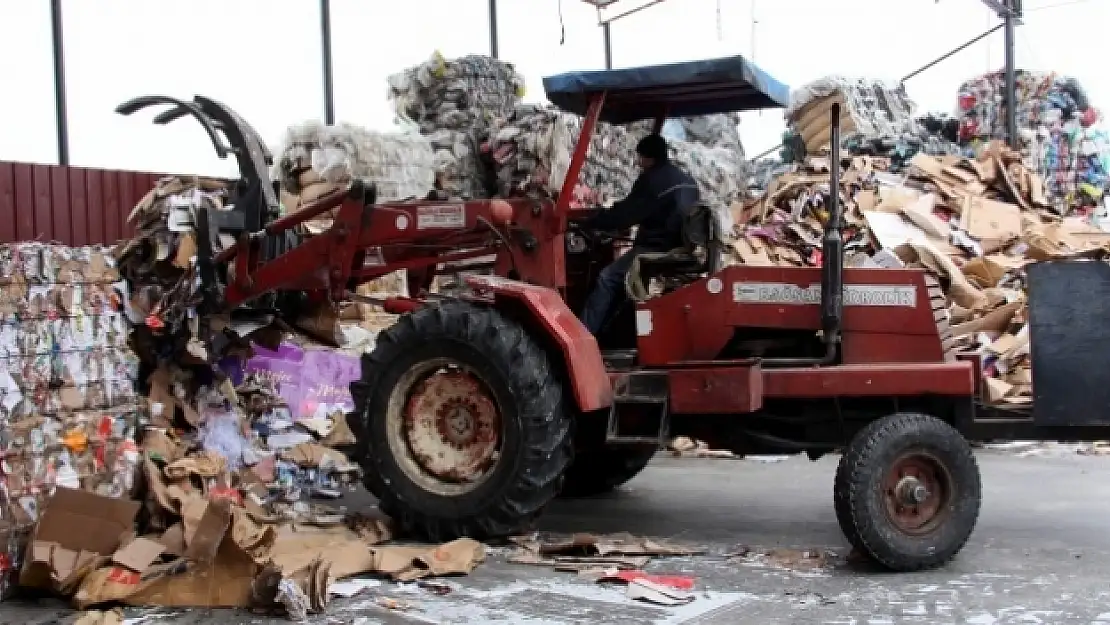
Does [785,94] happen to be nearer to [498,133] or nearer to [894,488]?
[894,488]

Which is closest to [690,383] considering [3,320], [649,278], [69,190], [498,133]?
[649,278]

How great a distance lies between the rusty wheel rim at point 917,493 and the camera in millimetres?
5875

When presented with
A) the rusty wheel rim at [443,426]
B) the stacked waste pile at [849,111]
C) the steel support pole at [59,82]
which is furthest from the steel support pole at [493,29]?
the rusty wheel rim at [443,426]

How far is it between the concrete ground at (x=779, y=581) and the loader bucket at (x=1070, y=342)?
758 mm

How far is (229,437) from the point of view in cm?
802

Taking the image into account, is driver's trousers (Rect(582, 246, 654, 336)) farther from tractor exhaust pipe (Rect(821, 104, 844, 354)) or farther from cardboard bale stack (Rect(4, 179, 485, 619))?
cardboard bale stack (Rect(4, 179, 485, 619))

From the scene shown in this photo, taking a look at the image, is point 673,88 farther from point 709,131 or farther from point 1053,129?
point 1053,129

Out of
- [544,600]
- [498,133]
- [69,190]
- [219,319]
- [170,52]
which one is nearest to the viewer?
[544,600]

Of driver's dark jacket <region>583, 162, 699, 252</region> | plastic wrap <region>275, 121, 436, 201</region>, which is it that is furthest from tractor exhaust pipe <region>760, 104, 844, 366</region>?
plastic wrap <region>275, 121, 436, 201</region>

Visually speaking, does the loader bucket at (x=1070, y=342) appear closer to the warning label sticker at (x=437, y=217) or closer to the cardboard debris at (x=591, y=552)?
the cardboard debris at (x=591, y=552)

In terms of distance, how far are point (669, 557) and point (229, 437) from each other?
3379 millimetres

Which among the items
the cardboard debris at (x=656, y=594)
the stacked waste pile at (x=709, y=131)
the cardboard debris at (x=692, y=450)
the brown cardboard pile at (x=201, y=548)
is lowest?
the cardboard debris at (x=692, y=450)

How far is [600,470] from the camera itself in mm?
7922

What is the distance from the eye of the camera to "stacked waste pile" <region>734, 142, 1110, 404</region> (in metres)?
11.5
